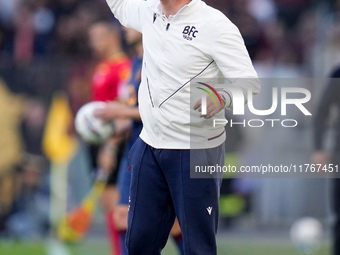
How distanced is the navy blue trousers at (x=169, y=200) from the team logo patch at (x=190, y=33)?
2.35 feet

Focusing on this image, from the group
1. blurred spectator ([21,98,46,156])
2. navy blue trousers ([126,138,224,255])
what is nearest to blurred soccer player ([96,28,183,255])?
navy blue trousers ([126,138,224,255])

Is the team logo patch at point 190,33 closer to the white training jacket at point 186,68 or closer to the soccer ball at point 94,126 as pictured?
the white training jacket at point 186,68

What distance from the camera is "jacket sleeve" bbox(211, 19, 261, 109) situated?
4793 millimetres

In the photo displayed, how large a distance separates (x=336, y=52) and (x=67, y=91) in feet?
12.2

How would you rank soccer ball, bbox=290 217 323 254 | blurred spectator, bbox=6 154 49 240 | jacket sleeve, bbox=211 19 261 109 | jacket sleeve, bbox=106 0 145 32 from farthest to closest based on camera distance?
blurred spectator, bbox=6 154 49 240 → soccer ball, bbox=290 217 323 254 → jacket sleeve, bbox=106 0 145 32 → jacket sleeve, bbox=211 19 261 109

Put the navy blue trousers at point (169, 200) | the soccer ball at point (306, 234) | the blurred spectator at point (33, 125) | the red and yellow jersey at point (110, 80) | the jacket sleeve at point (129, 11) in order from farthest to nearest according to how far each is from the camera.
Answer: the blurred spectator at point (33, 125) → the soccer ball at point (306, 234) → the red and yellow jersey at point (110, 80) → the jacket sleeve at point (129, 11) → the navy blue trousers at point (169, 200)

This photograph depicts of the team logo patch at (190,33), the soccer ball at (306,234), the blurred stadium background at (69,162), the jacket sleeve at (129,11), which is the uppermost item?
the jacket sleeve at (129,11)

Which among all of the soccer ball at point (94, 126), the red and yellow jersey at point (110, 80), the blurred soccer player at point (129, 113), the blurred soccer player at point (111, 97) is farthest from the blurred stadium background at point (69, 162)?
the blurred soccer player at point (129, 113)

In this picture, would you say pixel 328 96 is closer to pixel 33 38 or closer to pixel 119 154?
pixel 119 154

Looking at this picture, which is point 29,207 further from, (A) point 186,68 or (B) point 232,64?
(B) point 232,64

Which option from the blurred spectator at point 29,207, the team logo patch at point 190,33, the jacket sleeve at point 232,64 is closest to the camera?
the jacket sleeve at point 232,64

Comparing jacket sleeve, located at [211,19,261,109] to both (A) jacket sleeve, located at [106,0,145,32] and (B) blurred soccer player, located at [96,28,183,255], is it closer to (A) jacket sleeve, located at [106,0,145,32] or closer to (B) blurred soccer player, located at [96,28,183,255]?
(A) jacket sleeve, located at [106,0,145,32]

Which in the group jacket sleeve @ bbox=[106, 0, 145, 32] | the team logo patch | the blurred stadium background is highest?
jacket sleeve @ bbox=[106, 0, 145, 32]

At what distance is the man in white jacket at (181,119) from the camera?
4.87 metres
